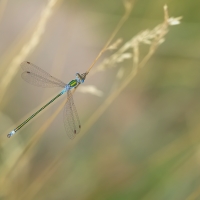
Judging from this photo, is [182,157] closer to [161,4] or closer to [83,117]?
[83,117]

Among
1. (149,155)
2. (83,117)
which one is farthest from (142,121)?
(83,117)

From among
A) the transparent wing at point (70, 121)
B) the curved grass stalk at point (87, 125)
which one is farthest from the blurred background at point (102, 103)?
the transparent wing at point (70, 121)

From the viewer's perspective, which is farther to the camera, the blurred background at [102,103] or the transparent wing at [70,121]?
the blurred background at [102,103]

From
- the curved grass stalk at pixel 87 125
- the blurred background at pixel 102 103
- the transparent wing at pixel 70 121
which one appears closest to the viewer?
the curved grass stalk at pixel 87 125

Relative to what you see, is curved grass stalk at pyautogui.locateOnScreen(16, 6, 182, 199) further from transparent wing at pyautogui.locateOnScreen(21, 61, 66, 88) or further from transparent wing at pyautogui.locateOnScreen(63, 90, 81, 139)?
transparent wing at pyautogui.locateOnScreen(21, 61, 66, 88)

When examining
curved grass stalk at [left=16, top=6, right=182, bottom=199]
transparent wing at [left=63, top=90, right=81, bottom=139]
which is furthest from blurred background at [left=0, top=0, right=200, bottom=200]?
transparent wing at [left=63, top=90, right=81, bottom=139]

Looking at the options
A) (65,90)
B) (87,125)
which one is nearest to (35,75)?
(65,90)

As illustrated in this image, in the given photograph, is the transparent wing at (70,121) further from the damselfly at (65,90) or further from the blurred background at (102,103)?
the blurred background at (102,103)

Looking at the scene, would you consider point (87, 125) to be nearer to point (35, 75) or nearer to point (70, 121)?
point (70, 121)
